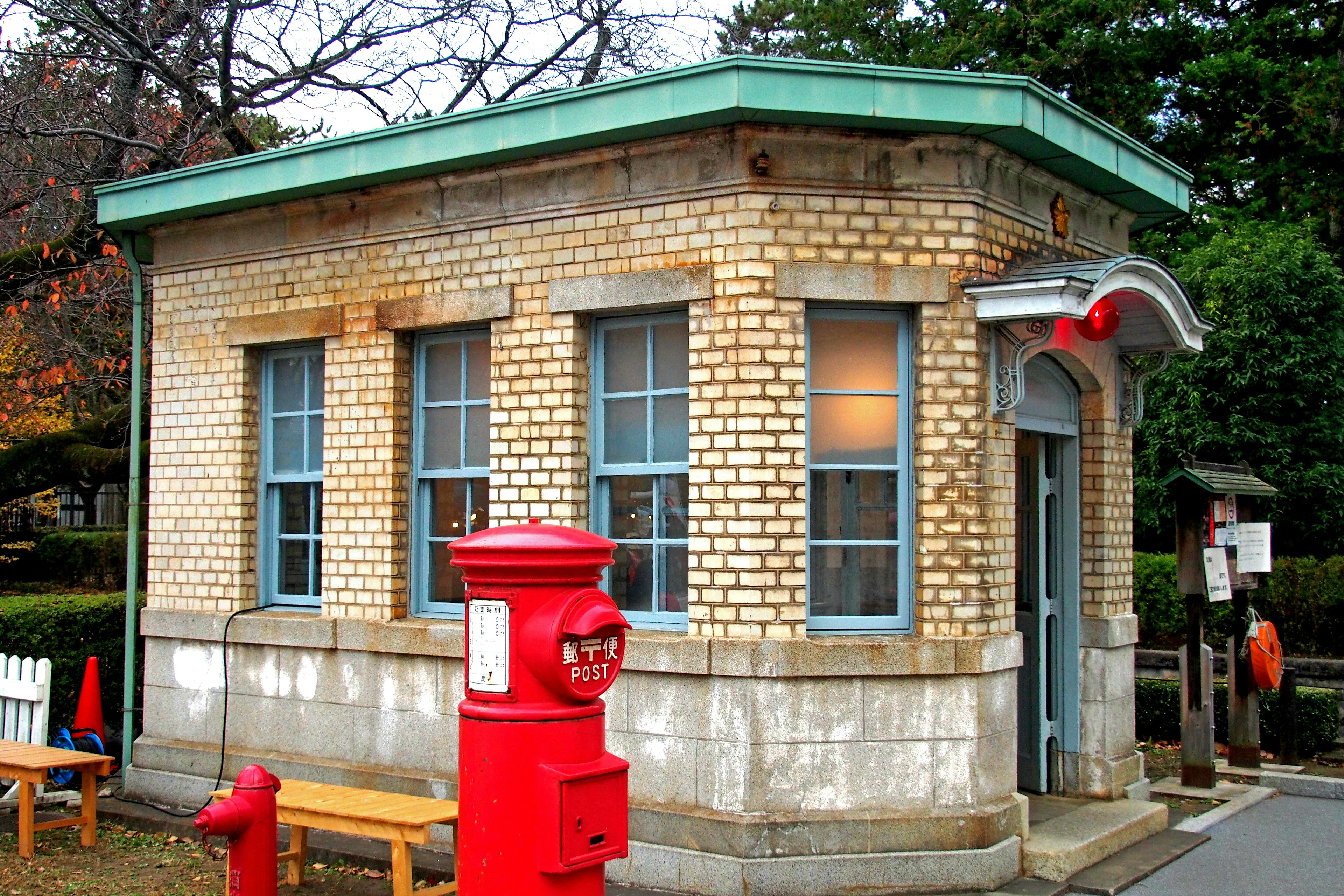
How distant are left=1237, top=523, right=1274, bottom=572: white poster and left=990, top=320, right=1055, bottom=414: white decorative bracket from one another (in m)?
3.82

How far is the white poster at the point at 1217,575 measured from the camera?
30.9 ft

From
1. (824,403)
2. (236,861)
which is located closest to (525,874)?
(236,861)

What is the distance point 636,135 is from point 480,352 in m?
1.87

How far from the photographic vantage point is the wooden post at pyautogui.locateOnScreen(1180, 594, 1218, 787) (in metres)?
9.30

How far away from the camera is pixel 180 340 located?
365 inches

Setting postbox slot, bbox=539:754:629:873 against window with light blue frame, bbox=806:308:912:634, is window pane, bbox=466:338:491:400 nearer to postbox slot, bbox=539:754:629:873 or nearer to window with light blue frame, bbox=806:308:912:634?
Result: window with light blue frame, bbox=806:308:912:634

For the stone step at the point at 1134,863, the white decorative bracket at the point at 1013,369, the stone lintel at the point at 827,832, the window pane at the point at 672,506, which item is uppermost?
the white decorative bracket at the point at 1013,369

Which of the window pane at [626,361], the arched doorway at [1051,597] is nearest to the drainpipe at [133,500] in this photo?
the window pane at [626,361]

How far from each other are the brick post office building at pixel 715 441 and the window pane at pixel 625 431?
19 millimetres

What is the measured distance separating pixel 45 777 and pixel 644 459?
163 inches

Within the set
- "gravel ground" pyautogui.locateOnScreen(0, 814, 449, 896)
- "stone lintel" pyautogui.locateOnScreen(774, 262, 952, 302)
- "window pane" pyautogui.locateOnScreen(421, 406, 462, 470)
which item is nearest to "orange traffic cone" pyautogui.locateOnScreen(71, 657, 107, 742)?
"gravel ground" pyautogui.locateOnScreen(0, 814, 449, 896)

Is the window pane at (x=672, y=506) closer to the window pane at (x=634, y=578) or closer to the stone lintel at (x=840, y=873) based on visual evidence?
the window pane at (x=634, y=578)

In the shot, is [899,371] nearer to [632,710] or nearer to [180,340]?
[632,710]

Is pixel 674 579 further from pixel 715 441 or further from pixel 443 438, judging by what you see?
pixel 443 438
